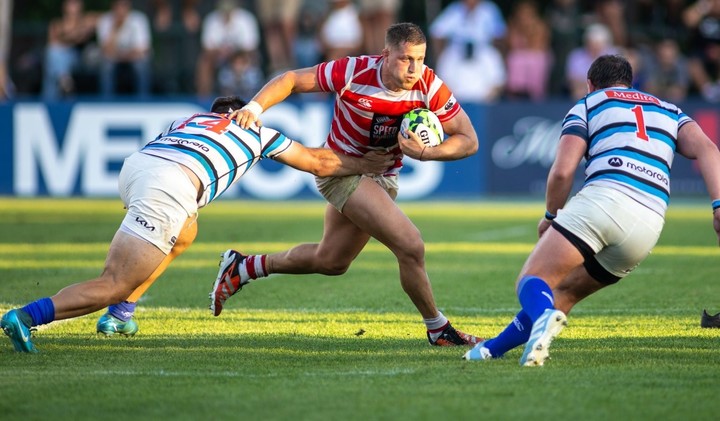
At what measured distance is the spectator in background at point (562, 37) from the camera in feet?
76.1

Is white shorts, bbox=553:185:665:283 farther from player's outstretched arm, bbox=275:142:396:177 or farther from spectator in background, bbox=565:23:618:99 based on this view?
spectator in background, bbox=565:23:618:99

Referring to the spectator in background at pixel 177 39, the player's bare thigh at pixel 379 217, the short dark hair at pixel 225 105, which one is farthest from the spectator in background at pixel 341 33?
the player's bare thigh at pixel 379 217

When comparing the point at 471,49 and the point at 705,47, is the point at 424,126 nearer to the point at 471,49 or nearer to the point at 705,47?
the point at 471,49

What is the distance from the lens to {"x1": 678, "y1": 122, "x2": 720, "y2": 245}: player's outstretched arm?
22.5 feet

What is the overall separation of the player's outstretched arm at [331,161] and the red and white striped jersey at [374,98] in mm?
114

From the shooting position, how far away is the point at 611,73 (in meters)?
7.21

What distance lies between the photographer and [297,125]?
2048cm

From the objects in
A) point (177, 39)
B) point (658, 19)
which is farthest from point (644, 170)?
point (177, 39)

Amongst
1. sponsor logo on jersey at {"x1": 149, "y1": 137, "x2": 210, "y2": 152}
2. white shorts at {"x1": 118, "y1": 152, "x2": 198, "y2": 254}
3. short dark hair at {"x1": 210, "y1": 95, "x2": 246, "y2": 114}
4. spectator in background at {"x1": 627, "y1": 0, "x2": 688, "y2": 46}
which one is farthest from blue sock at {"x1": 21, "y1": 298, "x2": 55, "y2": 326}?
spectator in background at {"x1": 627, "y1": 0, "x2": 688, "y2": 46}

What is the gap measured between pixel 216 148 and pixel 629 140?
258cm

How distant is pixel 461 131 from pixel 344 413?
295 cm

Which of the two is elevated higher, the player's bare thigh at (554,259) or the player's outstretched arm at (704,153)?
the player's outstretched arm at (704,153)

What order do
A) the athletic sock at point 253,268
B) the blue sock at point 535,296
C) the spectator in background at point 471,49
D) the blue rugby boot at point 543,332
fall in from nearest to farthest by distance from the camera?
the blue rugby boot at point 543,332 < the blue sock at point 535,296 < the athletic sock at point 253,268 < the spectator in background at point 471,49

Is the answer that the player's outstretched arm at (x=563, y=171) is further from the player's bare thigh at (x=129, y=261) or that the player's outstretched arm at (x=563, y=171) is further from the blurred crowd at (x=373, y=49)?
the blurred crowd at (x=373, y=49)
